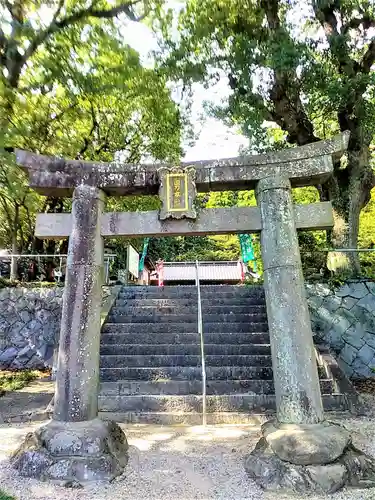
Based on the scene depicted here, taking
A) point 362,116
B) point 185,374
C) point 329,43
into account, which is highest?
point 329,43

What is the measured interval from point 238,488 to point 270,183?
3.26 meters

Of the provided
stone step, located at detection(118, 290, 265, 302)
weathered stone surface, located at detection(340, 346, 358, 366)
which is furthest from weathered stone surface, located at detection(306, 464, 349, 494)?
stone step, located at detection(118, 290, 265, 302)

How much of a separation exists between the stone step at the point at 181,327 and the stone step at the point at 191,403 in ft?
6.48

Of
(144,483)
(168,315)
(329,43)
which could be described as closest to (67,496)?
(144,483)

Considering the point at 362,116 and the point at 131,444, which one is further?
the point at 362,116

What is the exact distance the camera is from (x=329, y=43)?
8.72 metres

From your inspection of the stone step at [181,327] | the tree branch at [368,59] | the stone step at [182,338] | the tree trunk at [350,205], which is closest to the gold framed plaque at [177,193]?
the stone step at [182,338]

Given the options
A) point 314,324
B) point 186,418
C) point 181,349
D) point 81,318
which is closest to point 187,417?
point 186,418

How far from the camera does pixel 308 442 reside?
143 inches

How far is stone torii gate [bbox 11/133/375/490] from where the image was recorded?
374cm

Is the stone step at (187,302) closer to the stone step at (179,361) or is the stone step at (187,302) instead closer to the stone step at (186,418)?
the stone step at (179,361)

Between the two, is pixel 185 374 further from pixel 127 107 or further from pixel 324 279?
pixel 127 107

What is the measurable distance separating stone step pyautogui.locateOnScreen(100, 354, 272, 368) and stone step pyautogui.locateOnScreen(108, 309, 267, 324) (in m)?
1.23

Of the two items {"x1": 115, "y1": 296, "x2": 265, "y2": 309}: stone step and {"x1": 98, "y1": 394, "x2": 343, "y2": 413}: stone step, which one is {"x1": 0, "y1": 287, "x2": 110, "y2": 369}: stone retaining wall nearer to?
{"x1": 115, "y1": 296, "x2": 265, "y2": 309}: stone step
